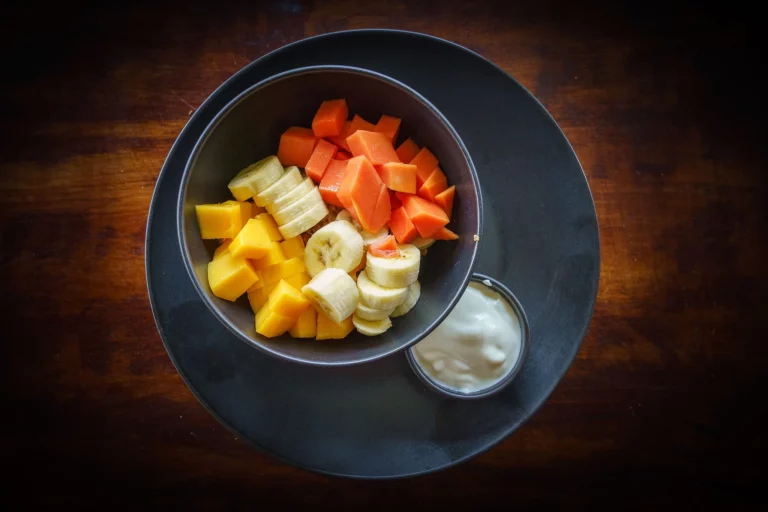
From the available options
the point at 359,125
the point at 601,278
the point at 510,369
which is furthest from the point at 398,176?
the point at 601,278

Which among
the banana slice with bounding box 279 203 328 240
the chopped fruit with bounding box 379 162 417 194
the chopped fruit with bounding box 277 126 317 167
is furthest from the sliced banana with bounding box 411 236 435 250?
the chopped fruit with bounding box 277 126 317 167

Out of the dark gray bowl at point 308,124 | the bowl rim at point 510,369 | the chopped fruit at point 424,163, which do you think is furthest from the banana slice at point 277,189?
the bowl rim at point 510,369

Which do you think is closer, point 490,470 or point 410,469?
point 410,469

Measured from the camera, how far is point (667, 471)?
1969 millimetres

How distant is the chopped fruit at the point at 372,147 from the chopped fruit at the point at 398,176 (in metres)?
0.02

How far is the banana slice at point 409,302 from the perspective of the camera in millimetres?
1489

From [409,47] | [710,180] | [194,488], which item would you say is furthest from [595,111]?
[194,488]

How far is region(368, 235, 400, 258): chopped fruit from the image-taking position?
56.9 inches

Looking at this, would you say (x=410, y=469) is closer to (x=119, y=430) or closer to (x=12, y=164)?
(x=119, y=430)

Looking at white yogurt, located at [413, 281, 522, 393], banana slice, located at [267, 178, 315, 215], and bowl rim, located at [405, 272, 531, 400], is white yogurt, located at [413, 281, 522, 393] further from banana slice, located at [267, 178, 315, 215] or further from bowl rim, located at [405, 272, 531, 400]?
banana slice, located at [267, 178, 315, 215]

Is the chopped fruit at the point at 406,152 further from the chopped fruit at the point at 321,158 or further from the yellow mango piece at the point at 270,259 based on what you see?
the yellow mango piece at the point at 270,259

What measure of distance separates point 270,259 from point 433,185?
1.51 ft

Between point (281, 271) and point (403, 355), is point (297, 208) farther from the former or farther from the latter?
point (403, 355)

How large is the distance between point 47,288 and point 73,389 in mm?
343
